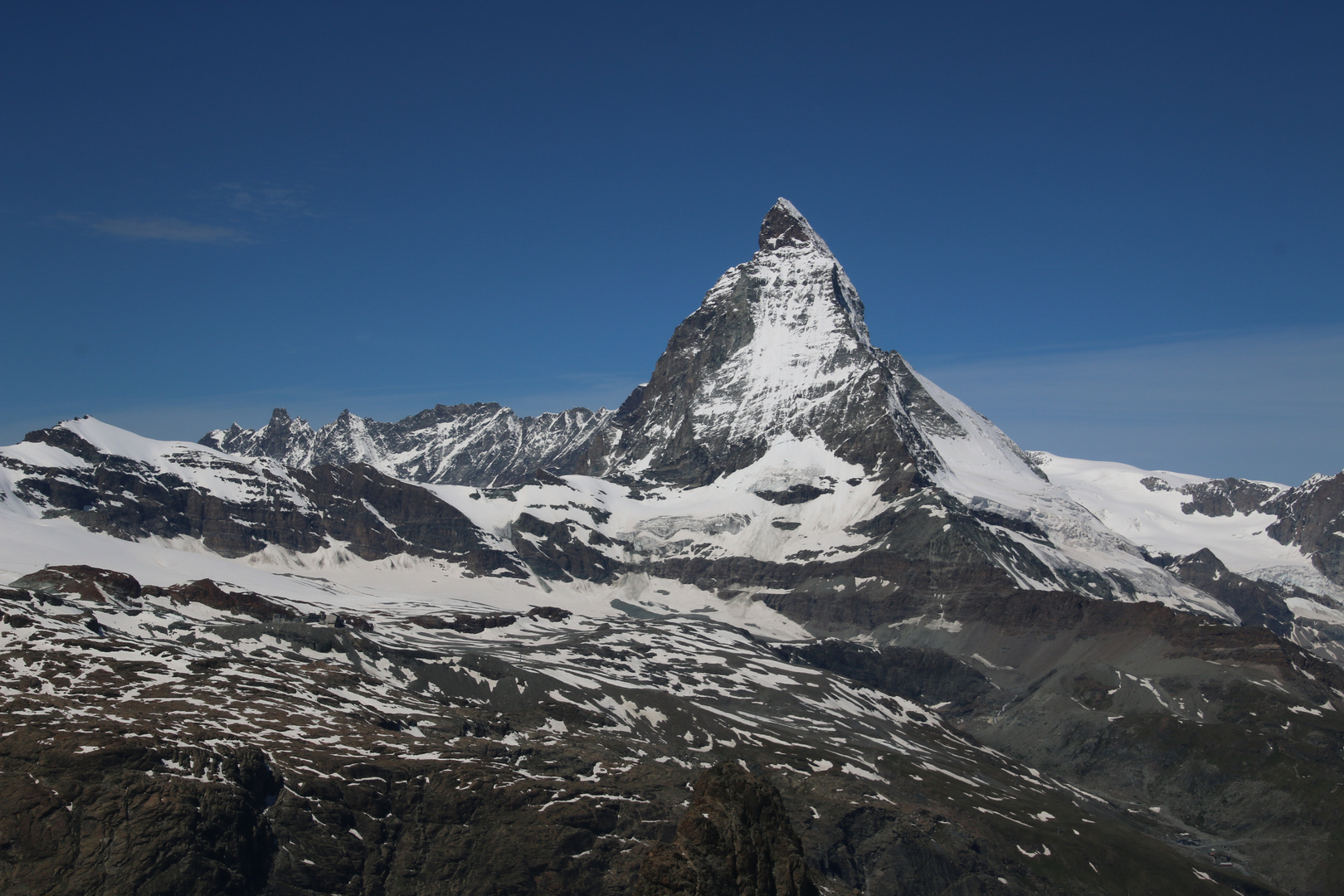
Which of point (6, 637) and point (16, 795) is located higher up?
point (6, 637)

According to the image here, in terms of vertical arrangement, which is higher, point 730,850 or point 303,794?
point 730,850

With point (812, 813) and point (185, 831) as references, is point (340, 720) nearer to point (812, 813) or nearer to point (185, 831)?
point (185, 831)

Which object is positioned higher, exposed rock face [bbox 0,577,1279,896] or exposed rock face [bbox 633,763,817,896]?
exposed rock face [bbox 633,763,817,896]

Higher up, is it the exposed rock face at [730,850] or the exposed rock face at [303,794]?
the exposed rock face at [730,850]

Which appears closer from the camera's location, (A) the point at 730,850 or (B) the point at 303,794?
(A) the point at 730,850

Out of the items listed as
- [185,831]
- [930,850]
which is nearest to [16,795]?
[185,831]

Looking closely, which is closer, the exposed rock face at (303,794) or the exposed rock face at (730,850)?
the exposed rock face at (730,850)

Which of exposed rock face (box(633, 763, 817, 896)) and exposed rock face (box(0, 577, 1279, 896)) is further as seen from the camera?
exposed rock face (box(0, 577, 1279, 896))

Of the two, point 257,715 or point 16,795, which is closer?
point 16,795
